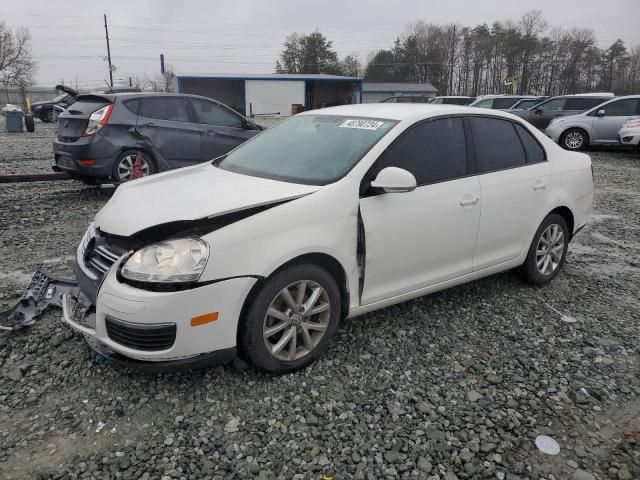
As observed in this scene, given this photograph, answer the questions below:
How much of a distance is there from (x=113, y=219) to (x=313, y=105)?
46558 millimetres

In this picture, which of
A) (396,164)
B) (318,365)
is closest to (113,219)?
(318,365)

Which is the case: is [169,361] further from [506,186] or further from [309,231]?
[506,186]

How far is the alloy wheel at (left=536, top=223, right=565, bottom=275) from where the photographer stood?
4.49 meters

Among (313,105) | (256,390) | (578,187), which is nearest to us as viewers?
(256,390)

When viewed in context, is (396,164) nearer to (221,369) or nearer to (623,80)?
(221,369)

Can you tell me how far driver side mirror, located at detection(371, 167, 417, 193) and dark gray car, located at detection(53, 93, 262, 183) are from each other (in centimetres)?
525

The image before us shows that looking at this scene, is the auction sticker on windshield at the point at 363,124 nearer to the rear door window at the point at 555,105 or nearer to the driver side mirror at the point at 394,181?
the driver side mirror at the point at 394,181

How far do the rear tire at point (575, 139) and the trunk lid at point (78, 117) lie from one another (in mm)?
12754

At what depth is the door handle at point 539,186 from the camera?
4242 millimetres

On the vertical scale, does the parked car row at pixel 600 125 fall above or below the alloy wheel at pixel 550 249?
above

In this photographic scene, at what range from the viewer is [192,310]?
2.60 metres

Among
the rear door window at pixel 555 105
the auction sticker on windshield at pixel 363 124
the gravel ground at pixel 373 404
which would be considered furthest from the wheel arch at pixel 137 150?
the rear door window at pixel 555 105

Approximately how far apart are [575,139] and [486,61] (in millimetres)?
62713

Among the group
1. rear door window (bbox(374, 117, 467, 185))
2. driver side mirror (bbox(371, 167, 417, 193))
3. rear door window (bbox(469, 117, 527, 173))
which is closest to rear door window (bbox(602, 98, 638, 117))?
rear door window (bbox(469, 117, 527, 173))
